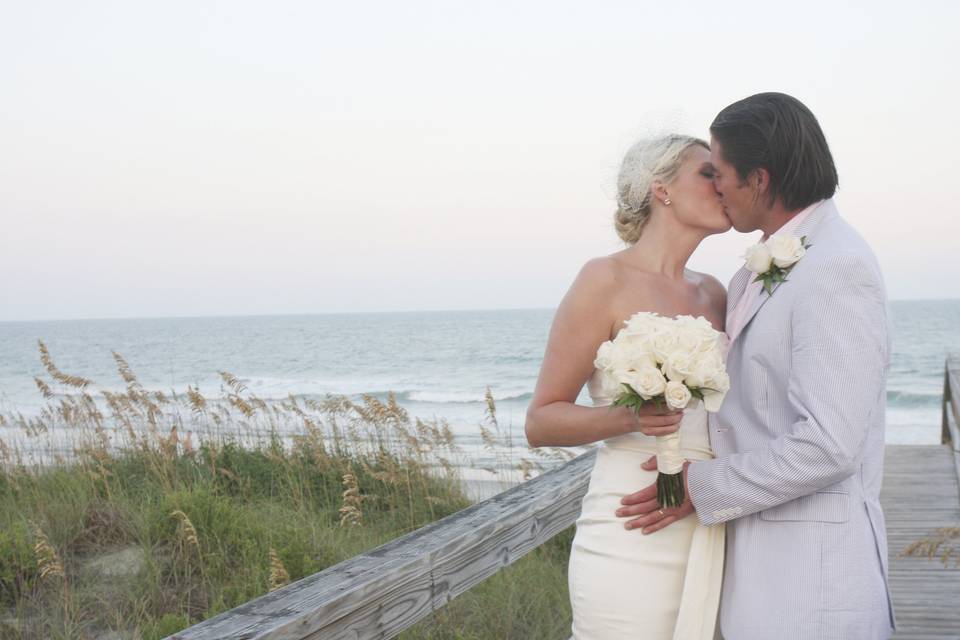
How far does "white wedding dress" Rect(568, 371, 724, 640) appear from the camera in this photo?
2484 mm

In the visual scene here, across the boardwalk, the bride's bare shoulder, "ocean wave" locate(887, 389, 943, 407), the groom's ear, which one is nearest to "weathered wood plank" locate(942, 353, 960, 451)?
the boardwalk

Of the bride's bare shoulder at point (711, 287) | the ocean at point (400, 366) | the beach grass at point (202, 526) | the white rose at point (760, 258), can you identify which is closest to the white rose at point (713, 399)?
the white rose at point (760, 258)

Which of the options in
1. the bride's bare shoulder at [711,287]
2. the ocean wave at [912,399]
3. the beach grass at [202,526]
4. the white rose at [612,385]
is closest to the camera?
the white rose at [612,385]

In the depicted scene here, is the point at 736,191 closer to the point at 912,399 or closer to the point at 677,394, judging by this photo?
the point at 677,394

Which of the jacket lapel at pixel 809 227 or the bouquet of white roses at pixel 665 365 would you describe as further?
the jacket lapel at pixel 809 227

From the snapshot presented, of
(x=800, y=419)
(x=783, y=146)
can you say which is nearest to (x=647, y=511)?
(x=800, y=419)

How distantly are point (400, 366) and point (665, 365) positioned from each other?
48.8m

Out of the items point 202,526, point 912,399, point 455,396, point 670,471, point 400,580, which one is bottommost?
point 912,399

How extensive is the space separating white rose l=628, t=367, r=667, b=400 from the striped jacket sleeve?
0.98 ft

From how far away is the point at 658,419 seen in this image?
2287mm

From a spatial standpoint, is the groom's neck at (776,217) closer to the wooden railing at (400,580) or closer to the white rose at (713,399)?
the white rose at (713,399)

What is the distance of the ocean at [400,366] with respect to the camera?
30084 mm

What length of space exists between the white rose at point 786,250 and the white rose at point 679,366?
340 millimetres

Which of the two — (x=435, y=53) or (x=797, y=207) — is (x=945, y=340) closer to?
(x=435, y=53)
